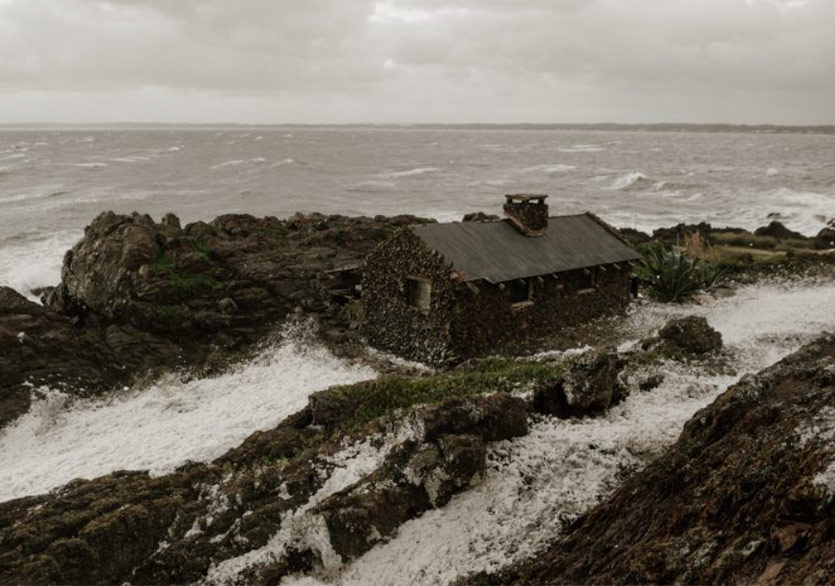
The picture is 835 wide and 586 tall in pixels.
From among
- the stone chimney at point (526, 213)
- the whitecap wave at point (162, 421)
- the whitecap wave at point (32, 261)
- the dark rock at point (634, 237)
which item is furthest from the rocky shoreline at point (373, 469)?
the dark rock at point (634, 237)

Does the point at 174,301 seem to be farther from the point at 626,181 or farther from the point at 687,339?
the point at 626,181

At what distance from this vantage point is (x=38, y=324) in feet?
64.9

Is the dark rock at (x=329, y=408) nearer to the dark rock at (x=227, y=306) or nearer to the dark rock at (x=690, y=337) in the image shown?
the dark rock at (x=690, y=337)

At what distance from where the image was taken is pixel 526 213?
67.2ft

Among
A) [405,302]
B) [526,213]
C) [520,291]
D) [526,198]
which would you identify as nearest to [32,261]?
[405,302]

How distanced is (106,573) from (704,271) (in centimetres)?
2268

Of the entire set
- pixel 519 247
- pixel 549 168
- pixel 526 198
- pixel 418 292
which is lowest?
pixel 418 292

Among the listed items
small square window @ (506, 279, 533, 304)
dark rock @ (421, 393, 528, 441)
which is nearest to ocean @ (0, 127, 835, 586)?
dark rock @ (421, 393, 528, 441)

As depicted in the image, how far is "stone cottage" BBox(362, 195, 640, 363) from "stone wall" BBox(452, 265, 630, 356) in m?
0.03

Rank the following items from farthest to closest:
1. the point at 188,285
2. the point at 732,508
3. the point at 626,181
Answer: the point at 626,181
the point at 188,285
the point at 732,508

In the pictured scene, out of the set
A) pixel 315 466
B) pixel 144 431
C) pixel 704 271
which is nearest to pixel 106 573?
pixel 315 466

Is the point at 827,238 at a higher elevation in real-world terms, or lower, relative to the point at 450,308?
higher

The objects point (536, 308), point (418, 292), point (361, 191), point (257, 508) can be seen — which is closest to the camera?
point (257, 508)

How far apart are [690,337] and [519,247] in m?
5.43
